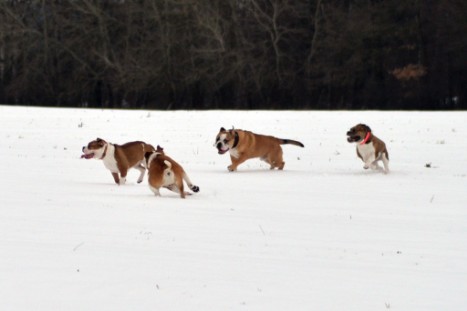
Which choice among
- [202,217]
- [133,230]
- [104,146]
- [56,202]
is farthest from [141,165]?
[133,230]

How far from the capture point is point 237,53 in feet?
154

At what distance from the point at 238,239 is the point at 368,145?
629cm

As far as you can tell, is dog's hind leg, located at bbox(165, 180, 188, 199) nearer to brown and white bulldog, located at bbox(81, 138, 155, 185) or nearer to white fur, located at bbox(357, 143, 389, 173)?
brown and white bulldog, located at bbox(81, 138, 155, 185)

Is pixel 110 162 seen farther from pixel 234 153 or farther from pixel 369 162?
pixel 369 162

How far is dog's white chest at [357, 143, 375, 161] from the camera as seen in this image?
42.2ft

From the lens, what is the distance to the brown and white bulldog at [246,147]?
1293cm

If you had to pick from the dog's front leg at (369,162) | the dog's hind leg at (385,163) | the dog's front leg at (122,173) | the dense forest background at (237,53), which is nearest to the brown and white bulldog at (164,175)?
the dog's front leg at (122,173)

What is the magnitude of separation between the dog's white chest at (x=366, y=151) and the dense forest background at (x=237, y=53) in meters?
32.0

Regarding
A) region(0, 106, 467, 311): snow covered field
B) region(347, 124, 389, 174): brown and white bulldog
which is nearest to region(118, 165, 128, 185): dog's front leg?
region(0, 106, 467, 311): snow covered field

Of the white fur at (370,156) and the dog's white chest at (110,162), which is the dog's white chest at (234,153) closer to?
the white fur at (370,156)

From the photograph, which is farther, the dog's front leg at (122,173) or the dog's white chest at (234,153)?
the dog's white chest at (234,153)

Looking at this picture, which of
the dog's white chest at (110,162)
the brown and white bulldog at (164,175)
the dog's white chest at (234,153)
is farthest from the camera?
the dog's white chest at (234,153)

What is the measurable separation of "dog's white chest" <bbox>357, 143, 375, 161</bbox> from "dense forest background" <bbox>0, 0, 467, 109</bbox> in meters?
32.0

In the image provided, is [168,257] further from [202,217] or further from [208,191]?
[208,191]
